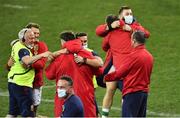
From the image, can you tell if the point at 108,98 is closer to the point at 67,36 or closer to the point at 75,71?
the point at 75,71

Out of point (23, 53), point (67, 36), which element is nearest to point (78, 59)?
point (67, 36)

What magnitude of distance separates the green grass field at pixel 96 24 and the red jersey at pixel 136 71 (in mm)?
3649

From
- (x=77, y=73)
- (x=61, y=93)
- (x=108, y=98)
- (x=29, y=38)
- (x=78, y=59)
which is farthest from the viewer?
(x=108, y=98)

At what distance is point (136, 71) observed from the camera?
40.0ft

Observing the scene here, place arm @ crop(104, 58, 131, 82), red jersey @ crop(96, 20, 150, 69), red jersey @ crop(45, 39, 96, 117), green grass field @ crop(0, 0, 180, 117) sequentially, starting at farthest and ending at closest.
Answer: green grass field @ crop(0, 0, 180, 117), red jersey @ crop(96, 20, 150, 69), arm @ crop(104, 58, 131, 82), red jersey @ crop(45, 39, 96, 117)

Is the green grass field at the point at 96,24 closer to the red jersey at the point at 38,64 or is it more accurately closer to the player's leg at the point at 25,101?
the red jersey at the point at 38,64

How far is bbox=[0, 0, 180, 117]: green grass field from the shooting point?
17.1 m

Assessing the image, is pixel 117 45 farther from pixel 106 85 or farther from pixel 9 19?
pixel 9 19

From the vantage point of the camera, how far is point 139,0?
2419 cm

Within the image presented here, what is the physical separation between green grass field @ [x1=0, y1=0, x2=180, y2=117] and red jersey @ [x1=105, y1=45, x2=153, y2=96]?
144 inches

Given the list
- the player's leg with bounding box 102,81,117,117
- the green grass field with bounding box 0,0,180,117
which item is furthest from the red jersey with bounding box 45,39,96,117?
the green grass field with bounding box 0,0,180,117

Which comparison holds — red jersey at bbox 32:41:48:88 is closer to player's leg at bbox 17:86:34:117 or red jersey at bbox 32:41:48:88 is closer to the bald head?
the bald head

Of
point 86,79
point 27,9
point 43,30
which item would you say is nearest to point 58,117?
point 86,79

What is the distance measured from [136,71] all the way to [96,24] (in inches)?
402
